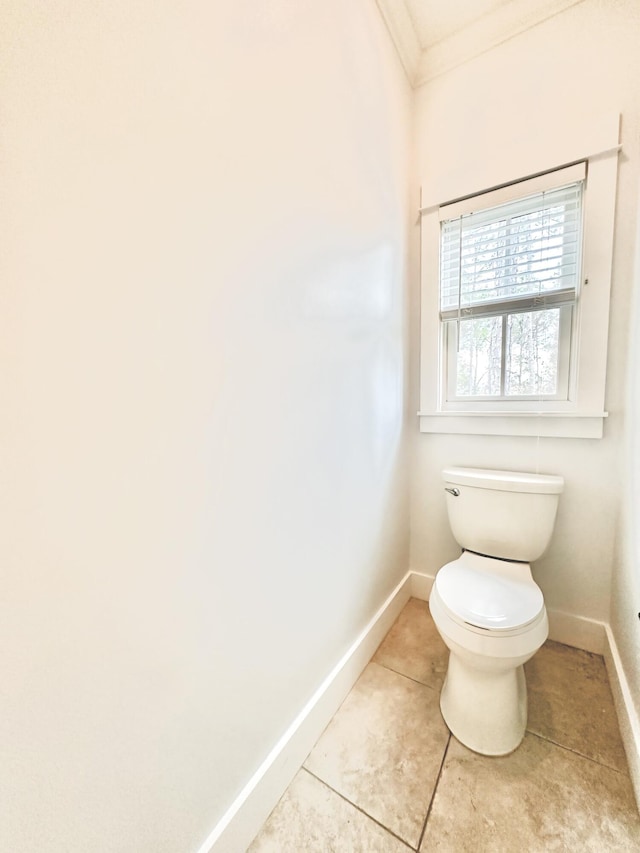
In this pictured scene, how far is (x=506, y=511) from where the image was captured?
4.46ft

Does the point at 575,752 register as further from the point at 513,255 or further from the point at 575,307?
→ the point at 513,255

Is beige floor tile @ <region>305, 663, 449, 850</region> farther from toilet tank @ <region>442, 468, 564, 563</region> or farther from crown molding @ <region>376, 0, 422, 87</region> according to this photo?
crown molding @ <region>376, 0, 422, 87</region>

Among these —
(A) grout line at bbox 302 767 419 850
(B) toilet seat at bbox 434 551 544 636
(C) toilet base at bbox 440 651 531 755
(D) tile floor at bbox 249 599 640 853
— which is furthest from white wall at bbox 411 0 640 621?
(A) grout line at bbox 302 767 419 850

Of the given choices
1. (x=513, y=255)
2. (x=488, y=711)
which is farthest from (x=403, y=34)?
(x=488, y=711)

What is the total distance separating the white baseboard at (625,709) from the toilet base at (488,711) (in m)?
0.27

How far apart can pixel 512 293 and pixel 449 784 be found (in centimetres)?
182

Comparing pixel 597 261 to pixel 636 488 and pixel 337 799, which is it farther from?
pixel 337 799

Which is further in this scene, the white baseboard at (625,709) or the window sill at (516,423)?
the window sill at (516,423)

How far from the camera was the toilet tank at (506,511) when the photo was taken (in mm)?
1324

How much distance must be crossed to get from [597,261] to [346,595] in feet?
5.38

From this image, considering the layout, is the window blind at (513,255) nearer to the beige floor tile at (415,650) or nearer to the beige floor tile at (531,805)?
the beige floor tile at (415,650)

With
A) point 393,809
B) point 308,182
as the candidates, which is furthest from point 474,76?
point 393,809

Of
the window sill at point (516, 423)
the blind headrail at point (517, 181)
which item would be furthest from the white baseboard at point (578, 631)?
the blind headrail at point (517, 181)

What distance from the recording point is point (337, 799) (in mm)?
905
